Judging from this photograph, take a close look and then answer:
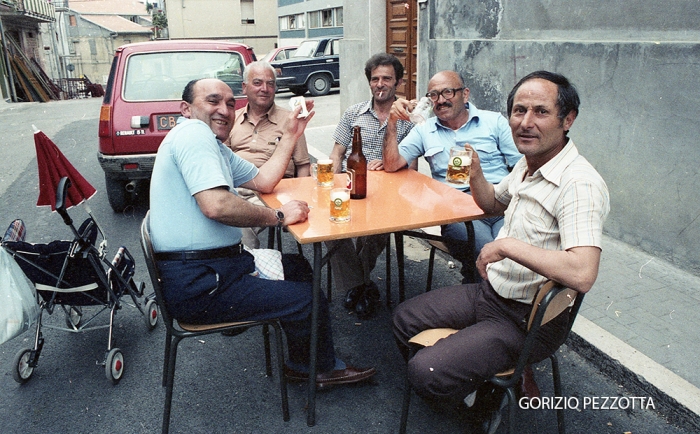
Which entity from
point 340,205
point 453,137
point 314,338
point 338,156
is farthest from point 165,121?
point 314,338

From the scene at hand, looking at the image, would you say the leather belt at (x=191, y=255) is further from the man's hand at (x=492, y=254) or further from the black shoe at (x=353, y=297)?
the black shoe at (x=353, y=297)

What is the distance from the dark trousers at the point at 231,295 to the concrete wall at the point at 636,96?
9.41 feet

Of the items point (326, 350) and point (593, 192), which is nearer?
point (593, 192)

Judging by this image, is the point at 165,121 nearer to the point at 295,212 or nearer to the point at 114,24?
the point at 295,212

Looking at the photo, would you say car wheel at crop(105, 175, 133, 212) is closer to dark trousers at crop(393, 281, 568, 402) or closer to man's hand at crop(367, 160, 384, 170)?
man's hand at crop(367, 160, 384, 170)

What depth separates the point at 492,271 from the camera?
2305 millimetres

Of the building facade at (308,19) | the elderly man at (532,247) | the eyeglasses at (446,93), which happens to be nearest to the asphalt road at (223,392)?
the elderly man at (532,247)

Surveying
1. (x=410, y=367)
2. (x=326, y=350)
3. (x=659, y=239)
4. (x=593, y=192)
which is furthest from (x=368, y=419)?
(x=659, y=239)

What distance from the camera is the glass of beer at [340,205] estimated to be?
246cm

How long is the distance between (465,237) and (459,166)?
468 mm

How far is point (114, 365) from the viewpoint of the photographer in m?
2.89

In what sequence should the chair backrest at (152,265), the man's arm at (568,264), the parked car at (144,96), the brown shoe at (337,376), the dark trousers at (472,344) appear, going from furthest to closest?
1. the parked car at (144,96)
2. the brown shoe at (337,376)
3. the chair backrest at (152,265)
4. the dark trousers at (472,344)
5. the man's arm at (568,264)

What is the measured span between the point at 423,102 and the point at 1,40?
77.7 ft

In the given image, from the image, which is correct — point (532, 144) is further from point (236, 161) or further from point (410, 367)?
point (236, 161)
